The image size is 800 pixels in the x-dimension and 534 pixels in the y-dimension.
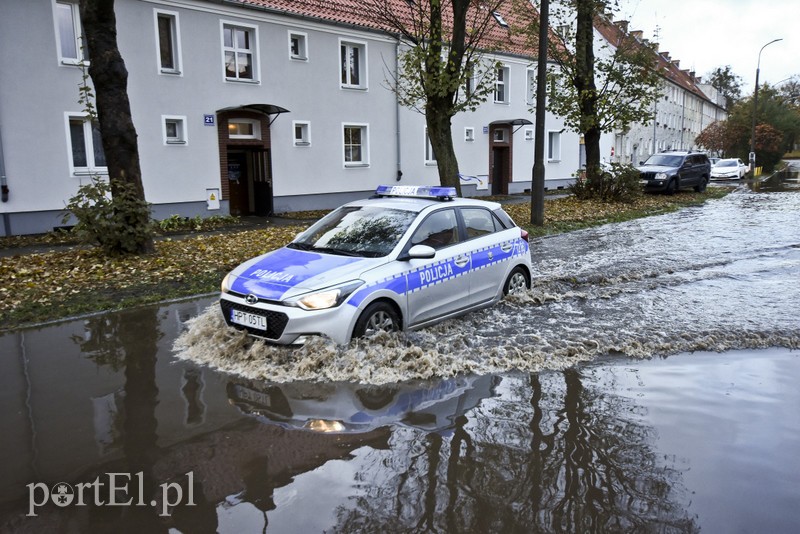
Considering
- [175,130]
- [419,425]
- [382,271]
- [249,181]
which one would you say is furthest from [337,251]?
[249,181]

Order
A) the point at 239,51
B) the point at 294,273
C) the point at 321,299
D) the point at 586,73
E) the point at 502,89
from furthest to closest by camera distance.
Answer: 1. the point at 502,89
2. the point at 586,73
3. the point at 239,51
4. the point at 294,273
5. the point at 321,299

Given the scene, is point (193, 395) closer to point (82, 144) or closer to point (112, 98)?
point (112, 98)

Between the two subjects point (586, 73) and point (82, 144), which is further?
point (586, 73)

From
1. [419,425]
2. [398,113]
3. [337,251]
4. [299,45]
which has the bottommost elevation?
[419,425]

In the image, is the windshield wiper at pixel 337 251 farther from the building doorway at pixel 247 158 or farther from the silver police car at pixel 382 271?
the building doorway at pixel 247 158

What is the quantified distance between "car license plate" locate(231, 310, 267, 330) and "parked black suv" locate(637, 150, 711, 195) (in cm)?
2542

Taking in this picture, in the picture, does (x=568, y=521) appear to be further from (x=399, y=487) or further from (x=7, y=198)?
(x=7, y=198)

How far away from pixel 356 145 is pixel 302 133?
267cm

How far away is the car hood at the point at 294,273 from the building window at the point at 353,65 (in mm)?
18277

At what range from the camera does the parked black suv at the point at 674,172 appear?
96.2 feet

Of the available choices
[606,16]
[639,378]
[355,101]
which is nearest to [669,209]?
[606,16]

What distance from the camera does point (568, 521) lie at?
11.8 feet

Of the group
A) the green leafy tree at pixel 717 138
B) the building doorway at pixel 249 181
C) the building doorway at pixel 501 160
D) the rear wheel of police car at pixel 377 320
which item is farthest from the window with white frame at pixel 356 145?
the green leafy tree at pixel 717 138

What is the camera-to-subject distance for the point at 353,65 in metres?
24.5
